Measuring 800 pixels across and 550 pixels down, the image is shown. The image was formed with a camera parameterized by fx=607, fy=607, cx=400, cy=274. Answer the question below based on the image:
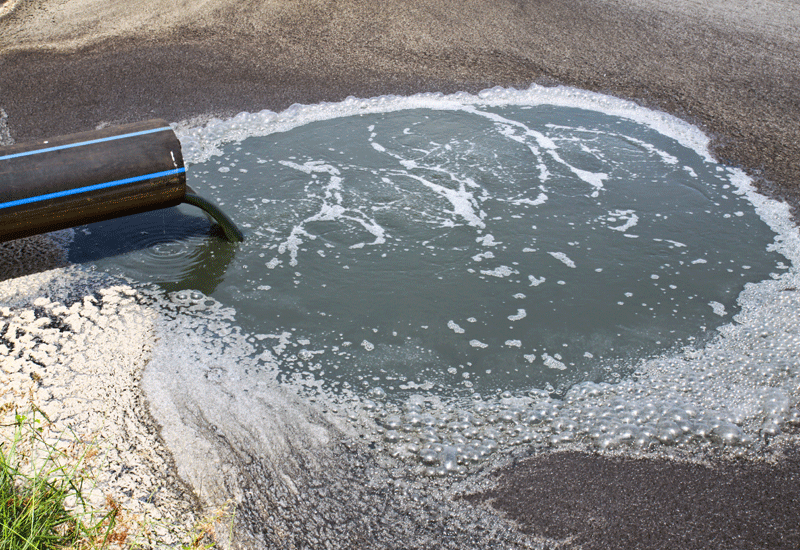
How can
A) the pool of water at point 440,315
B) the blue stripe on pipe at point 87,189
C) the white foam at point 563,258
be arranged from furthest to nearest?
the white foam at point 563,258, the blue stripe on pipe at point 87,189, the pool of water at point 440,315

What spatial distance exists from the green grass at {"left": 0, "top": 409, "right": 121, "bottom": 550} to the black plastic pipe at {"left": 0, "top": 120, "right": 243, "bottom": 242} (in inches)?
51.5

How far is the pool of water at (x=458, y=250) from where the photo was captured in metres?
3.17

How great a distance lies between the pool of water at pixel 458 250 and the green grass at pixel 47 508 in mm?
1062

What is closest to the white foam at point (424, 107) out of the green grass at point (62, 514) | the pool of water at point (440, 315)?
the pool of water at point (440, 315)

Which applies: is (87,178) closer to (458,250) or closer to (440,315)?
(440,315)

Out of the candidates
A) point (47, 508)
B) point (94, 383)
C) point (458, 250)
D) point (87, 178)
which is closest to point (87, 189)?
point (87, 178)

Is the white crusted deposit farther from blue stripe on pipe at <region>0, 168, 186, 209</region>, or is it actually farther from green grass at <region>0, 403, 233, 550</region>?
blue stripe on pipe at <region>0, 168, 186, 209</region>

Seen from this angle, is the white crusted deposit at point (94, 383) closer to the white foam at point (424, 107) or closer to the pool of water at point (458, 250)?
the pool of water at point (458, 250)

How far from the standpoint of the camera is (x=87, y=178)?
3.24 meters

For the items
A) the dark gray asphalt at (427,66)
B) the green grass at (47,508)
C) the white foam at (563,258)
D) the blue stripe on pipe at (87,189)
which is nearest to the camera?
the green grass at (47,508)

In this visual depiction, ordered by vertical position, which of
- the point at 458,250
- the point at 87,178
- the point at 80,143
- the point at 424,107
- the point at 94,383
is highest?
the point at 80,143

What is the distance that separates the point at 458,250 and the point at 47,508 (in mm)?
2543

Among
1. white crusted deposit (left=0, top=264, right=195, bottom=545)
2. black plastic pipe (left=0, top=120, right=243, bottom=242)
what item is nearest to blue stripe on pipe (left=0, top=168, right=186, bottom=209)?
black plastic pipe (left=0, top=120, right=243, bottom=242)

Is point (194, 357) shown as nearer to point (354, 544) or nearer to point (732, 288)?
point (354, 544)
